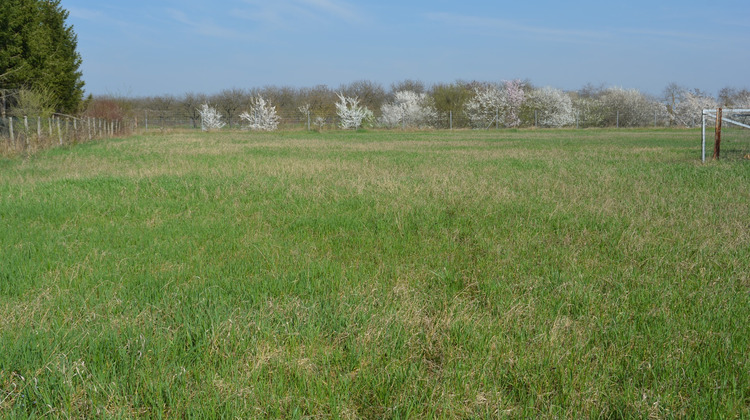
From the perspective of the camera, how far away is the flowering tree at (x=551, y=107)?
54872 mm

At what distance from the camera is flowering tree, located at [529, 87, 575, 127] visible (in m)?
54.9

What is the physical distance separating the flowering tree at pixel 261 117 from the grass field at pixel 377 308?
1909 inches

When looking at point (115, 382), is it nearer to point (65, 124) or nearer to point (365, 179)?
point (365, 179)

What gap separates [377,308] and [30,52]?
30504mm

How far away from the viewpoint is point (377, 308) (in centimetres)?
375

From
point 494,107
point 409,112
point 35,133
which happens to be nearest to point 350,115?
point 409,112

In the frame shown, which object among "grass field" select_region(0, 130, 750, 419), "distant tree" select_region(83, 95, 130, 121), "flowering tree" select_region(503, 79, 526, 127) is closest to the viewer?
"grass field" select_region(0, 130, 750, 419)

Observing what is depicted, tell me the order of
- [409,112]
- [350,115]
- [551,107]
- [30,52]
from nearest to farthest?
[30,52] → [350,115] → [551,107] → [409,112]

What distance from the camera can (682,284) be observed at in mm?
4184

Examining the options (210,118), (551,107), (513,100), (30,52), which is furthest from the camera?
(210,118)

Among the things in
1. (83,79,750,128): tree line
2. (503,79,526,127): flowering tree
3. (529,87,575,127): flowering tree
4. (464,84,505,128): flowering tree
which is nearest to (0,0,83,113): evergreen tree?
(83,79,750,128): tree line

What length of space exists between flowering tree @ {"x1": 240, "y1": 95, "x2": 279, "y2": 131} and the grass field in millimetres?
48487

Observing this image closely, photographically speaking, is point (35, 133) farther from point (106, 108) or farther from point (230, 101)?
point (230, 101)

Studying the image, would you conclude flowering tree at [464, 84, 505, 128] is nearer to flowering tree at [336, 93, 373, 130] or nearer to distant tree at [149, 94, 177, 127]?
flowering tree at [336, 93, 373, 130]
